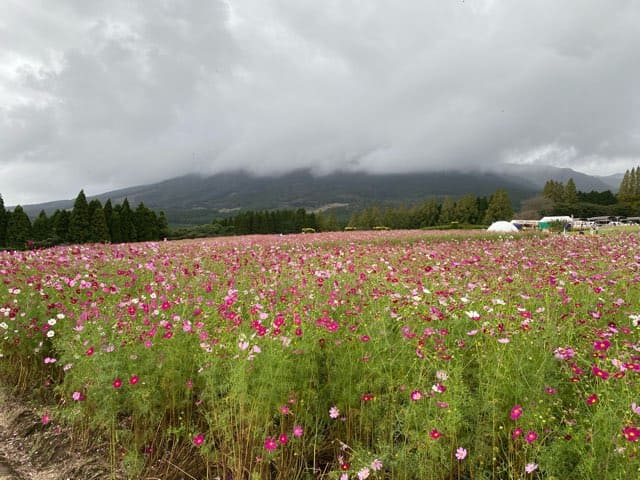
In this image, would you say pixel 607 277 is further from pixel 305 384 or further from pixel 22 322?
pixel 22 322

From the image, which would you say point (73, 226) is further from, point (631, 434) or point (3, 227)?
point (631, 434)

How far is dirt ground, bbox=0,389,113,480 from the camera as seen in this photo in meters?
3.27

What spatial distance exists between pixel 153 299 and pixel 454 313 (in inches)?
138

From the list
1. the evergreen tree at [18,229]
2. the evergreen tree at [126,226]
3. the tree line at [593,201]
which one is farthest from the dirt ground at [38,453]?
→ the tree line at [593,201]

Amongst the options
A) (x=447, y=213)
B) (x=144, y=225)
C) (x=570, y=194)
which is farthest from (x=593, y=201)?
(x=144, y=225)

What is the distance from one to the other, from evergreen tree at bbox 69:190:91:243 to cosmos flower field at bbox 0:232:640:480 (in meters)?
39.8

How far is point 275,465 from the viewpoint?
2873mm

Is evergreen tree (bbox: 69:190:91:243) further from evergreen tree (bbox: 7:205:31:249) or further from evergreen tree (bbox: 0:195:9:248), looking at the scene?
evergreen tree (bbox: 0:195:9:248)

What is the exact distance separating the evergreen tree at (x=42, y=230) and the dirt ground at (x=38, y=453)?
143 feet

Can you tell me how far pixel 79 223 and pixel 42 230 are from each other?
5.46 meters

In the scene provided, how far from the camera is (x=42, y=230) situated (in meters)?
40.8

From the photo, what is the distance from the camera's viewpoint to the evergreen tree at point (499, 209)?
70.0 metres

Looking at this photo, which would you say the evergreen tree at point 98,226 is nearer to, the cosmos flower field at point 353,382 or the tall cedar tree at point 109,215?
the tall cedar tree at point 109,215

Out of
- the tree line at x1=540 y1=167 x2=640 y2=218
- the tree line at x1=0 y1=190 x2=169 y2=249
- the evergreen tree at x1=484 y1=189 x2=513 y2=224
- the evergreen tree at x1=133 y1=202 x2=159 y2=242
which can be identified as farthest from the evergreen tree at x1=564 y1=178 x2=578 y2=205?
the tree line at x1=0 y1=190 x2=169 y2=249
